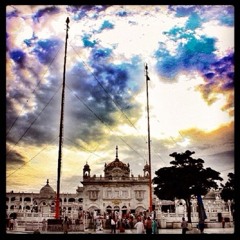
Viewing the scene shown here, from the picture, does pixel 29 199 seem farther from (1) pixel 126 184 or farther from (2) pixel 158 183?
(2) pixel 158 183

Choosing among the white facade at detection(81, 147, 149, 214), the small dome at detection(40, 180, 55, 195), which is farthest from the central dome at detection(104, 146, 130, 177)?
the small dome at detection(40, 180, 55, 195)

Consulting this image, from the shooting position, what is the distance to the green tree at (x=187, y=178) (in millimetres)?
20297

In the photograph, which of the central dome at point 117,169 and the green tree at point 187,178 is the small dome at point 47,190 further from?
the green tree at point 187,178

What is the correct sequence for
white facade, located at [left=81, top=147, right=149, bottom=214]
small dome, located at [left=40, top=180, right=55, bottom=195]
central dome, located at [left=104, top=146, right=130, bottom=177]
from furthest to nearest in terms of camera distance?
small dome, located at [left=40, top=180, right=55, bottom=195] < central dome, located at [left=104, top=146, right=130, bottom=177] < white facade, located at [left=81, top=147, right=149, bottom=214]

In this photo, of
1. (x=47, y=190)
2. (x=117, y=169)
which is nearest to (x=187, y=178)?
(x=117, y=169)

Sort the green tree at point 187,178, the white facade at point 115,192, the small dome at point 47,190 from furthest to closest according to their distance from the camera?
1. the small dome at point 47,190
2. the white facade at point 115,192
3. the green tree at point 187,178

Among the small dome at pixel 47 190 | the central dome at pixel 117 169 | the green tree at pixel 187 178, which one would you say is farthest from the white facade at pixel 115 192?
the green tree at pixel 187 178

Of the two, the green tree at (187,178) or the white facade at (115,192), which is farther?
the white facade at (115,192)

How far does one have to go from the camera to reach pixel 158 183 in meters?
22.4

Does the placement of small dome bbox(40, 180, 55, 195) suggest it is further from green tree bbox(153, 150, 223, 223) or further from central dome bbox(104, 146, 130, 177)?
green tree bbox(153, 150, 223, 223)

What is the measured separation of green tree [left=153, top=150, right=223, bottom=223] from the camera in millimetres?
20297

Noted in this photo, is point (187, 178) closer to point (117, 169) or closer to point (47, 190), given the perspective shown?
point (117, 169)
